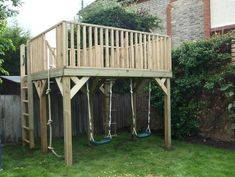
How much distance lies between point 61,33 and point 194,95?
4.89 metres

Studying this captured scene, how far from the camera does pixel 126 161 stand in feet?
26.0

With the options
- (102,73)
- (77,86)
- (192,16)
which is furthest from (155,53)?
(192,16)

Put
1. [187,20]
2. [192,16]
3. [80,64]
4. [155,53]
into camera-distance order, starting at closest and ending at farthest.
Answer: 1. [80,64]
2. [155,53]
3. [192,16]
4. [187,20]

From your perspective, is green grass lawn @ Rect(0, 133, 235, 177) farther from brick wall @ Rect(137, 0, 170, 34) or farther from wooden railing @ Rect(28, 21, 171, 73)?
Result: brick wall @ Rect(137, 0, 170, 34)

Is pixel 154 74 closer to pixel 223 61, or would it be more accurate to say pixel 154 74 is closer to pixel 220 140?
pixel 223 61

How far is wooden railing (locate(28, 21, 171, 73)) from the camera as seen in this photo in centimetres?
778

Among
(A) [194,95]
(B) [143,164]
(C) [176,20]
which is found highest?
(C) [176,20]

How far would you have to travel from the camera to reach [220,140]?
31.9 feet

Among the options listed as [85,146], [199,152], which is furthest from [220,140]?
[85,146]

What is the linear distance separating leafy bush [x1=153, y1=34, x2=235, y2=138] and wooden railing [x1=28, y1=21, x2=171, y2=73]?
1.07m

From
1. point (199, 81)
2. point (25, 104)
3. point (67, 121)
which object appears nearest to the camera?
point (67, 121)

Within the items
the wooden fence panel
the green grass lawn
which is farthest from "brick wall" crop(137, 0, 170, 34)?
the wooden fence panel

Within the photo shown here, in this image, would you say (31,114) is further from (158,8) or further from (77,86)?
(158,8)

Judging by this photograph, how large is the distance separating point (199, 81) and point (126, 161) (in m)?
3.58
